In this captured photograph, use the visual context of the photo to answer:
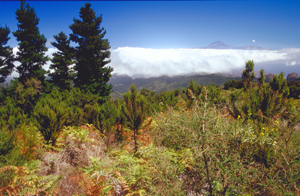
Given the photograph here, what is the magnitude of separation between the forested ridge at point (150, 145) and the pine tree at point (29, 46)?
1037 millimetres

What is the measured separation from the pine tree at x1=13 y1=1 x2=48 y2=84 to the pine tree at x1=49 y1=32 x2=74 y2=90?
2.40 meters

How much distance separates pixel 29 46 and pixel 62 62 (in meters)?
4.39

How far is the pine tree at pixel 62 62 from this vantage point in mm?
22359

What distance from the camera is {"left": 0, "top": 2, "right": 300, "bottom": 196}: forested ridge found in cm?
175

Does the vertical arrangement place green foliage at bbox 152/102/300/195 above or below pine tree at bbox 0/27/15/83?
below

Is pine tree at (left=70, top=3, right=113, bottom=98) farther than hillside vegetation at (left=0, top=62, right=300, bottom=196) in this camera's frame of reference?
Yes

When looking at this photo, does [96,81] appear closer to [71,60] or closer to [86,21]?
[71,60]

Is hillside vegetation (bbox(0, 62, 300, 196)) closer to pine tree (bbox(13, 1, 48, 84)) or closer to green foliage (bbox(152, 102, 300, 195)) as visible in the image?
green foliage (bbox(152, 102, 300, 195))

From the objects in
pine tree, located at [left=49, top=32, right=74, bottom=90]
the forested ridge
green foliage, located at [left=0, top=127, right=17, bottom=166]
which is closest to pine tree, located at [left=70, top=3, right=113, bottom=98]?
pine tree, located at [left=49, top=32, right=74, bottom=90]

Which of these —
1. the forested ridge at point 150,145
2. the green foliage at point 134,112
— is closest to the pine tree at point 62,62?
the forested ridge at point 150,145

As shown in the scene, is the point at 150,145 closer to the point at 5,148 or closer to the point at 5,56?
the point at 5,148

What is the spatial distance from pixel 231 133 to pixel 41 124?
19.4 feet

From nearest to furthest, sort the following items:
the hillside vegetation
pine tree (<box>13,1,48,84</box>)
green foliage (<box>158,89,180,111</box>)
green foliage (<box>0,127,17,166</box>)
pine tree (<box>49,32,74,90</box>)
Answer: the hillside vegetation → green foliage (<box>0,127,17,166</box>) → green foliage (<box>158,89,180,111</box>) → pine tree (<box>13,1,48,84</box>) → pine tree (<box>49,32,74,90</box>)

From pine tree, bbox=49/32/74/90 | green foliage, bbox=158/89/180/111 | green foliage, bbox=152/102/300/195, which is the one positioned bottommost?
green foliage, bbox=158/89/180/111
